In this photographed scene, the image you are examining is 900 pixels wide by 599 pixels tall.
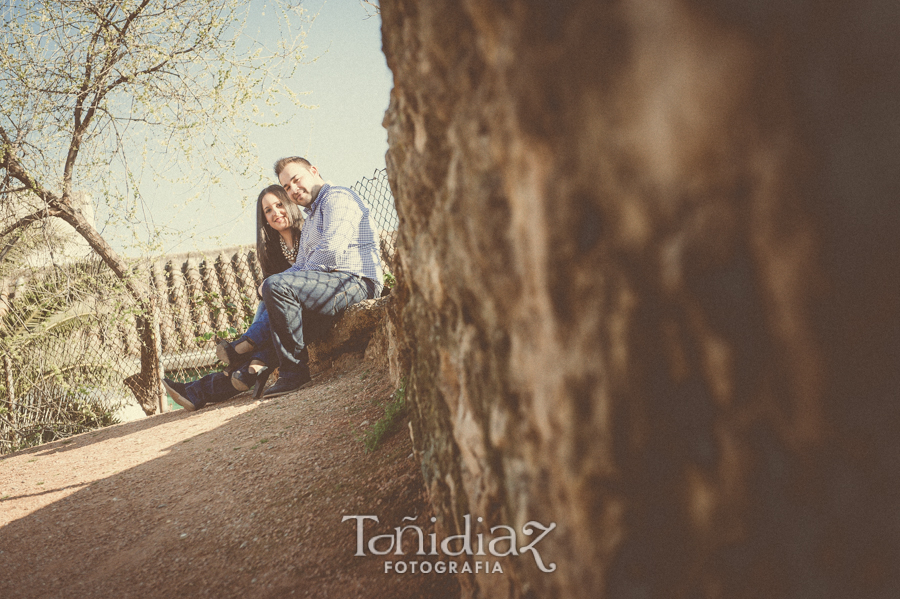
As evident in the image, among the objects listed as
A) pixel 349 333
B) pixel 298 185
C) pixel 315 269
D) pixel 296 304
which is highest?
pixel 298 185

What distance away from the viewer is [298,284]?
4297 mm

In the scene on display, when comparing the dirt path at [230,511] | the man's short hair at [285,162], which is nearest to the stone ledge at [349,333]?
the dirt path at [230,511]

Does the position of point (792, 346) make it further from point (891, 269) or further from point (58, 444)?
point (58, 444)

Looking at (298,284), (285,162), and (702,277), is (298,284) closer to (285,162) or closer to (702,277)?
(285,162)

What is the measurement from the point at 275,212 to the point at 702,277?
15.7 feet

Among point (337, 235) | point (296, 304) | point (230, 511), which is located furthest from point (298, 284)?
point (230, 511)

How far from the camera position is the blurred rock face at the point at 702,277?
0.57 metres

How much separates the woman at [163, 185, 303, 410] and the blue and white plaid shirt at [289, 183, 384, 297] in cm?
40

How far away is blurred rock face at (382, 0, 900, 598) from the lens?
568 millimetres

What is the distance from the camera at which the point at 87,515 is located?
2.62m

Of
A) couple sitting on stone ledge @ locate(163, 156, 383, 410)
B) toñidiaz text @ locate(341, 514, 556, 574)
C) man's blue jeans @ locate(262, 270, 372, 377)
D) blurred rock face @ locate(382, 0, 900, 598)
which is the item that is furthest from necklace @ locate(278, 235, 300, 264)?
blurred rock face @ locate(382, 0, 900, 598)

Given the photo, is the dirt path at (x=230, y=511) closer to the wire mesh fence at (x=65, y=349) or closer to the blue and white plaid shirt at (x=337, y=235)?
the blue and white plaid shirt at (x=337, y=235)

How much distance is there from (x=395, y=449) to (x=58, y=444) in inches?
157

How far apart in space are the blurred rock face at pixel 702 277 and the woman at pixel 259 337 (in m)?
4.02
